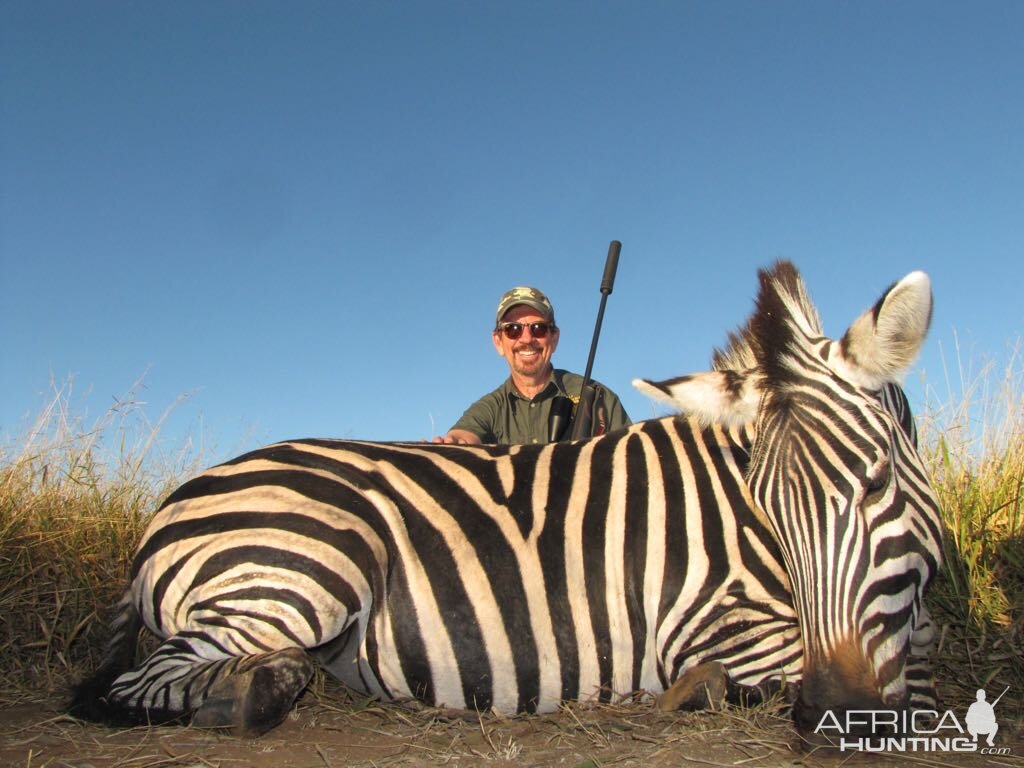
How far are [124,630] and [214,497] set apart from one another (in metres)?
0.66

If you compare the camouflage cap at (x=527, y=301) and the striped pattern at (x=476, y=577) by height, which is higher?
the camouflage cap at (x=527, y=301)

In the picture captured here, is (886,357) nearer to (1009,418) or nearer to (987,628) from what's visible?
(987,628)

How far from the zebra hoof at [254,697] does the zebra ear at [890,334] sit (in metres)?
2.01

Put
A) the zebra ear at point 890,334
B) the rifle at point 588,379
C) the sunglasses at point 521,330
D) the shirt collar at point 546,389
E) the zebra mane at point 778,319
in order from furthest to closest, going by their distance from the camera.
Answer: the shirt collar at point 546,389 < the sunglasses at point 521,330 < the rifle at point 588,379 < the zebra mane at point 778,319 < the zebra ear at point 890,334

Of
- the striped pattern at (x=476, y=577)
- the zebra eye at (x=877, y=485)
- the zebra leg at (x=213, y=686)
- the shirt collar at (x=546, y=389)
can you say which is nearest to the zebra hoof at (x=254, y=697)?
the zebra leg at (x=213, y=686)

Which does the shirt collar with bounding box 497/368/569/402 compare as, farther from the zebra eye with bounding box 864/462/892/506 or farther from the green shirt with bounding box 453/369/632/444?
the zebra eye with bounding box 864/462/892/506

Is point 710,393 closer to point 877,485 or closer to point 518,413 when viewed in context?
point 877,485

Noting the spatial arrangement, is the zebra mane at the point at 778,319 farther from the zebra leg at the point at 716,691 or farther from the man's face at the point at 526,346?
the man's face at the point at 526,346

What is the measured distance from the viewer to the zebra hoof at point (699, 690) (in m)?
2.69

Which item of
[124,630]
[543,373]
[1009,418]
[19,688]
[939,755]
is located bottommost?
[939,755]

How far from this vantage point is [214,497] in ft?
9.95

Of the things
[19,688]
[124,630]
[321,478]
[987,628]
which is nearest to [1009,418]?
[987,628]

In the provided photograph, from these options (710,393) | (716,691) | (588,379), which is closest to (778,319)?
(710,393)

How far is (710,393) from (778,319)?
35cm
